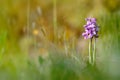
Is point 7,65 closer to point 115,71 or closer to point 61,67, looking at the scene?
point 61,67

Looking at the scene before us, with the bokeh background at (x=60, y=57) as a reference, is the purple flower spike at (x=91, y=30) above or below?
above

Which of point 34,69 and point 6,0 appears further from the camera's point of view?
point 6,0

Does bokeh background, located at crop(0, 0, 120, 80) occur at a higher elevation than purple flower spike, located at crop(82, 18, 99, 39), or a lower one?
lower

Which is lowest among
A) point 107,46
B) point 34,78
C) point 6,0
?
point 34,78

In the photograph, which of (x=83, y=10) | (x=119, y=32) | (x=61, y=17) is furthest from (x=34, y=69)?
(x=61, y=17)

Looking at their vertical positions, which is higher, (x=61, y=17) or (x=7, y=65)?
(x=61, y=17)


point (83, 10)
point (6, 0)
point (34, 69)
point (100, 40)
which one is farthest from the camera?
point (83, 10)

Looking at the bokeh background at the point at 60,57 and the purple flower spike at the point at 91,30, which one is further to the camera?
A: the purple flower spike at the point at 91,30

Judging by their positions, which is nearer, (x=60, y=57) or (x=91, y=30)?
(x=60, y=57)

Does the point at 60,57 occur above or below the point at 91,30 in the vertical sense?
below

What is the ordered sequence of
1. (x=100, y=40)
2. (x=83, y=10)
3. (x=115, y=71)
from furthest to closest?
(x=83, y=10)
(x=100, y=40)
(x=115, y=71)

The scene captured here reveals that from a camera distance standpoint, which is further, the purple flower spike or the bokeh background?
the purple flower spike
